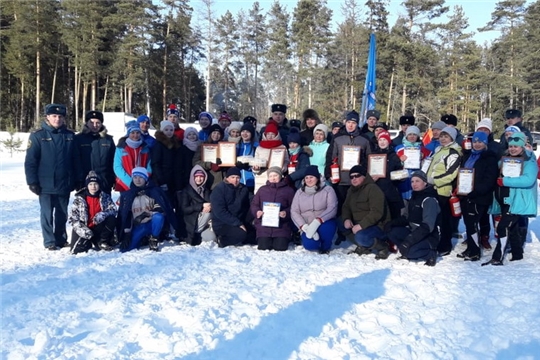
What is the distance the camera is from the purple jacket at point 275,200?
6738mm

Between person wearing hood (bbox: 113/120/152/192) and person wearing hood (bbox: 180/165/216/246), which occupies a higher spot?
person wearing hood (bbox: 113/120/152/192)

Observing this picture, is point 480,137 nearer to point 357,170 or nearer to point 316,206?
point 357,170

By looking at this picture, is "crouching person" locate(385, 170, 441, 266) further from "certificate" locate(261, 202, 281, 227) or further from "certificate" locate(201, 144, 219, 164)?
"certificate" locate(201, 144, 219, 164)

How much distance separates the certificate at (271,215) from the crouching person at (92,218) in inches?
88.7

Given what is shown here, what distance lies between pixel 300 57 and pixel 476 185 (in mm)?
36354

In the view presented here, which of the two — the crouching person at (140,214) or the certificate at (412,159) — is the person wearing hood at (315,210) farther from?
the crouching person at (140,214)

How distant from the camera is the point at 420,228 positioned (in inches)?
238

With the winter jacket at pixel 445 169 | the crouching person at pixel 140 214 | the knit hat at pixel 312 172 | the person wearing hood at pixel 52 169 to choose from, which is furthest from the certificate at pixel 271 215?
the person wearing hood at pixel 52 169

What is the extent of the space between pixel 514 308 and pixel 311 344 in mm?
2405

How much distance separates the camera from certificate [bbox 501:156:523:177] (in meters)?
5.94

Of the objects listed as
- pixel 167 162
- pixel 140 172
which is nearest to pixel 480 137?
pixel 167 162

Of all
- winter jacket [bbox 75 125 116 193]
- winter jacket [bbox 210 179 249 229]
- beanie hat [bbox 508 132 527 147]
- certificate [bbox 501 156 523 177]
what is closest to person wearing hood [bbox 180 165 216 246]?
winter jacket [bbox 210 179 249 229]

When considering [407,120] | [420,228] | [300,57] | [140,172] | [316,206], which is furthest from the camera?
[300,57]

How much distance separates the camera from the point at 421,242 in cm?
603
